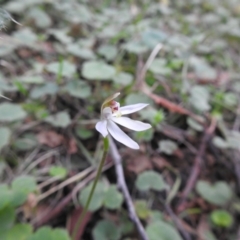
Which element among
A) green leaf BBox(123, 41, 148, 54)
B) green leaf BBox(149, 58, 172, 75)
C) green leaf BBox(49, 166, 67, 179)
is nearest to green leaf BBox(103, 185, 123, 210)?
green leaf BBox(49, 166, 67, 179)

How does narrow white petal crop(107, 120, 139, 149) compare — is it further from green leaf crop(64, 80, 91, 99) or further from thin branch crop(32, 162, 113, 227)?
green leaf crop(64, 80, 91, 99)

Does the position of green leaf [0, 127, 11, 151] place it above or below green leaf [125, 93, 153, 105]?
above

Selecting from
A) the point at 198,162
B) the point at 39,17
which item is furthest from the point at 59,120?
the point at 39,17

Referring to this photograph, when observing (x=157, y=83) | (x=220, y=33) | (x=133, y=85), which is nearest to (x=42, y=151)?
(x=133, y=85)

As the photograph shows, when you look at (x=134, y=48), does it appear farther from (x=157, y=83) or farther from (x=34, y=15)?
(x=34, y=15)

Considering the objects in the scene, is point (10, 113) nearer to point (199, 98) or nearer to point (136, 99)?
point (136, 99)

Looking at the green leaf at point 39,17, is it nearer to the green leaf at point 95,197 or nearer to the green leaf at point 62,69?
the green leaf at point 62,69
